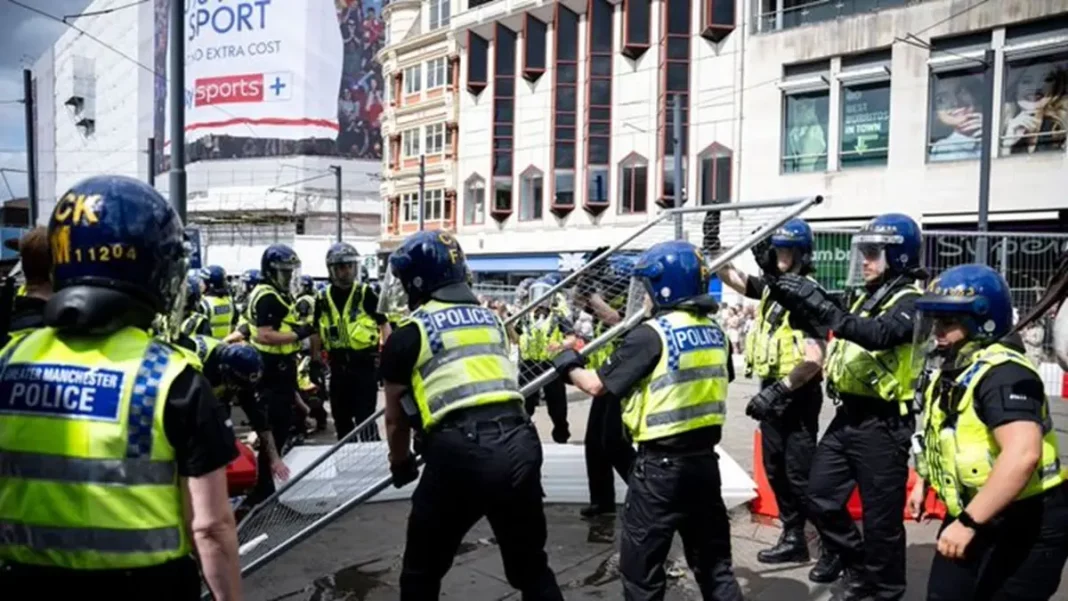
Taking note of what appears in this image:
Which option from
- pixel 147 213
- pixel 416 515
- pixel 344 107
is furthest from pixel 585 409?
pixel 344 107

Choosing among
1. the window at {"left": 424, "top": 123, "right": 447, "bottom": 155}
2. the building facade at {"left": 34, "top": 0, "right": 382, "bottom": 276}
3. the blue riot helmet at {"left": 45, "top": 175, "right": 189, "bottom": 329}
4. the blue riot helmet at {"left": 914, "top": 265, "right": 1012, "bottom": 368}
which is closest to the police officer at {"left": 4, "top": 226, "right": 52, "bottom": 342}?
the blue riot helmet at {"left": 45, "top": 175, "right": 189, "bottom": 329}

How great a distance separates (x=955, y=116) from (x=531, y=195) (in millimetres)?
15478

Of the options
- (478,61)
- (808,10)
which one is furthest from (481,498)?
(478,61)

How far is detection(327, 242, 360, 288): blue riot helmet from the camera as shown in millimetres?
7289

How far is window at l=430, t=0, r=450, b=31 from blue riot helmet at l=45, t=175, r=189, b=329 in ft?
122

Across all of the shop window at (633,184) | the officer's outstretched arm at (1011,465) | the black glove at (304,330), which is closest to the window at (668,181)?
the shop window at (633,184)

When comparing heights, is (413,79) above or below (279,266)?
above

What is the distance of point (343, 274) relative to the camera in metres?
7.37

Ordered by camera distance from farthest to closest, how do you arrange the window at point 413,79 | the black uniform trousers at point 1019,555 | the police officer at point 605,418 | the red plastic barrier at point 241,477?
the window at point 413,79 → the red plastic barrier at point 241,477 → the police officer at point 605,418 → the black uniform trousers at point 1019,555

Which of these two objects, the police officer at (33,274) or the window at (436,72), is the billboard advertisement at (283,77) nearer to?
the window at (436,72)

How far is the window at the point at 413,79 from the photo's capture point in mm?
38531

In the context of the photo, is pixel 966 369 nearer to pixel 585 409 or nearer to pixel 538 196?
pixel 585 409

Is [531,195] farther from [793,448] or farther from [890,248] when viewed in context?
[890,248]

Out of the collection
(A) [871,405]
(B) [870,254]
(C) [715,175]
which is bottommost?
(A) [871,405]
